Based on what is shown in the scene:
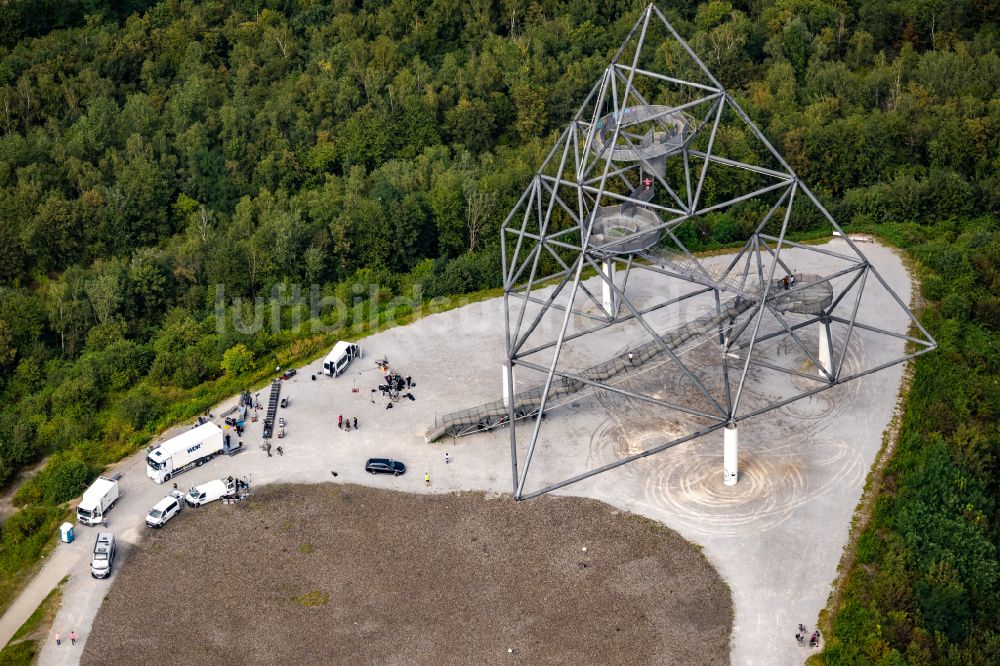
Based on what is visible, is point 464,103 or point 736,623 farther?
point 464,103

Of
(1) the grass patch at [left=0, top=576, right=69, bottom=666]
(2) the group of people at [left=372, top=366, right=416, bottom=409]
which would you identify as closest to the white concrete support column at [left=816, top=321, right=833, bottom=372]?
(2) the group of people at [left=372, top=366, right=416, bottom=409]

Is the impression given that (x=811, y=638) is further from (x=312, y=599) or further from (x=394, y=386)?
(x=394, y=386)

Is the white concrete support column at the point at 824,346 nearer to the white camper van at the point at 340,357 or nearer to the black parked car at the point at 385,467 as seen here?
the black parked car at the point at 385,467

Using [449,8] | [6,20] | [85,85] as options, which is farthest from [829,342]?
[6,20]

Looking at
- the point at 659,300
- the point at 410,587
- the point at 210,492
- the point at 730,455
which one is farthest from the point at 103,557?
the point at 659,300

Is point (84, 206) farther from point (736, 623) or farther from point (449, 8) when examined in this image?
point (736, 623)

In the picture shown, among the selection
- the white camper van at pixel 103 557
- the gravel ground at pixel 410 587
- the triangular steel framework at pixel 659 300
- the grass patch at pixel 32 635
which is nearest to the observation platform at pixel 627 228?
the triangular steel framework at pixel 659 300
